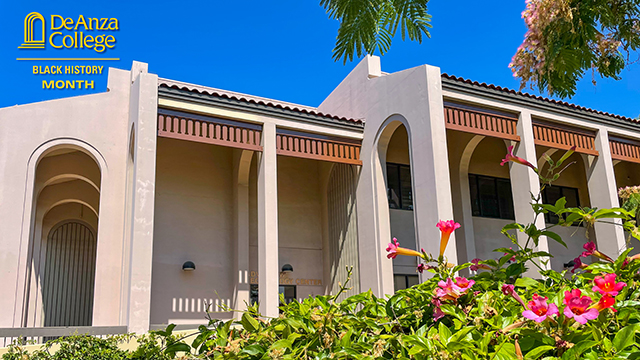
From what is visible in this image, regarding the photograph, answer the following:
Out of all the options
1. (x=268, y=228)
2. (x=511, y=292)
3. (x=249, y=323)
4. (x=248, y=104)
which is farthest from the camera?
(x=248, y=104)

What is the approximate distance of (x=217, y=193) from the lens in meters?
12.9

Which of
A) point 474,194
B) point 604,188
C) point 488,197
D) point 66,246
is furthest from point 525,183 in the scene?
point 66,246

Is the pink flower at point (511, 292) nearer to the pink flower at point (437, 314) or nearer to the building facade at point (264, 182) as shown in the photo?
the pink flower at point (437, 314)

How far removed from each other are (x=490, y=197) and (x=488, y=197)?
78 mm

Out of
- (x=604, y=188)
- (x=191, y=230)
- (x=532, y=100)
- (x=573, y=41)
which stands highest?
(x=532, y=100)

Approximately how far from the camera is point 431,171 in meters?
9.73

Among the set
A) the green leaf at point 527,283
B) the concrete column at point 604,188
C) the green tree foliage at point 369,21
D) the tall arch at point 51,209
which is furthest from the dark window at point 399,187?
the green leaf at point 527,283

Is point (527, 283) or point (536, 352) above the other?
point (527, 283)

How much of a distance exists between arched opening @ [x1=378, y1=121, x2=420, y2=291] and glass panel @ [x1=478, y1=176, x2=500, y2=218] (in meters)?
2.12

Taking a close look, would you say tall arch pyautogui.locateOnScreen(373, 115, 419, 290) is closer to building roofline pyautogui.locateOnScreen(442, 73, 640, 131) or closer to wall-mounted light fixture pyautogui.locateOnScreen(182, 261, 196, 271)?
building roofline pyautogui.locateOnScreen(442, 73, 640, 131)

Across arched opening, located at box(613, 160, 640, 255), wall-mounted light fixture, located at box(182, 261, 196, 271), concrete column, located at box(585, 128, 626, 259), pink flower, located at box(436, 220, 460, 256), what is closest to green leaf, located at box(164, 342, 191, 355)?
pink flower, located at box(436, 220, 460, 256)

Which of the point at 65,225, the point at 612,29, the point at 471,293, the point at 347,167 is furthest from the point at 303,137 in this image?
the point at 471,293

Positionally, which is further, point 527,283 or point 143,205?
point 143,205

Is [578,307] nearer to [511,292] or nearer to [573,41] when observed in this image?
[511,292]
